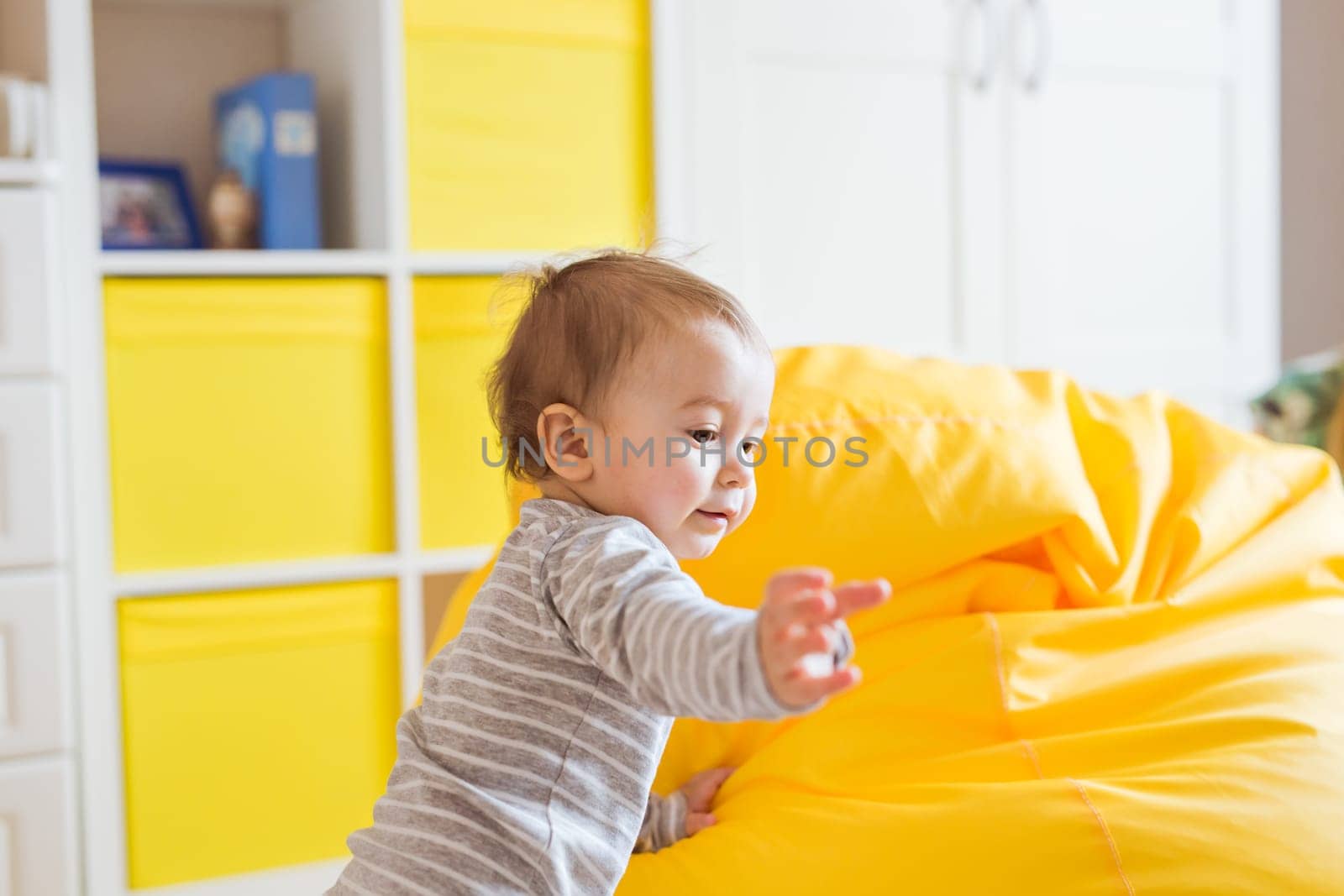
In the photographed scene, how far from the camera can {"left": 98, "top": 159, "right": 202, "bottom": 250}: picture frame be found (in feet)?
7.05

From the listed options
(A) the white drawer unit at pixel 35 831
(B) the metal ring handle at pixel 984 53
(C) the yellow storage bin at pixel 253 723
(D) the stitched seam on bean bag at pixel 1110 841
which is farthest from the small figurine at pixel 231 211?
(D) the stitched seam on bean bag at pixel 1110 841

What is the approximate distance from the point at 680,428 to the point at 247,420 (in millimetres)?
1210

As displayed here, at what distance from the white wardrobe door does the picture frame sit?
0.79 m

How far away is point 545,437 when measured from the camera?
36.8 inches

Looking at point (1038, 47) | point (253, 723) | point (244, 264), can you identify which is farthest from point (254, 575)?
point (1038, 47)

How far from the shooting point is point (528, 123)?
2090mm

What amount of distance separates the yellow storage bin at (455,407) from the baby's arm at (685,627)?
3.96 ft

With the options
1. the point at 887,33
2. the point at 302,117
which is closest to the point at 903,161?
the point at 887,33

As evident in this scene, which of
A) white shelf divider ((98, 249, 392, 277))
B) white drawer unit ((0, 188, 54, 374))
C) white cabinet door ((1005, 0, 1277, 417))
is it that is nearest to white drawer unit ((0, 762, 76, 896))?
white drawer unit ((0, 188, 54, 374))

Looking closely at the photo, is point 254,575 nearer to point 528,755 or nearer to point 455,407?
point 455,407

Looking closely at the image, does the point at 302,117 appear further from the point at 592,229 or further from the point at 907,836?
the point at 907,836

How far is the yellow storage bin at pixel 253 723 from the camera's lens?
75.6 inches

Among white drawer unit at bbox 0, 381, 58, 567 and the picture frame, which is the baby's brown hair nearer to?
white drawer unit at bbox 0, 381, 58, 567

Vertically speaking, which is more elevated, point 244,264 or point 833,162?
point 833,162
